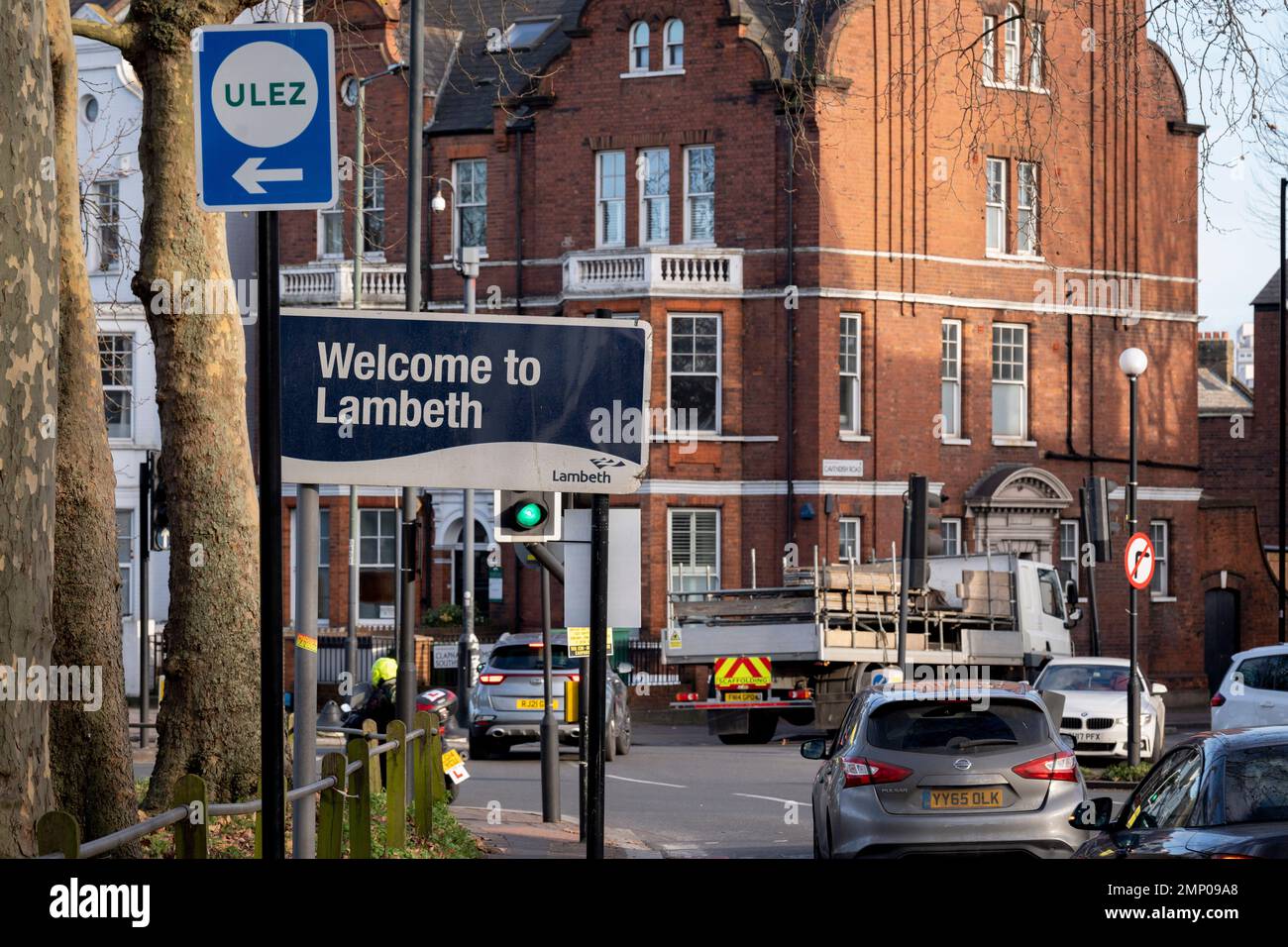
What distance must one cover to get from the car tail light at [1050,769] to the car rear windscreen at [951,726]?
0.14 metres

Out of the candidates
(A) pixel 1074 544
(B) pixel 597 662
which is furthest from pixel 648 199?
(B) pixel 597 662

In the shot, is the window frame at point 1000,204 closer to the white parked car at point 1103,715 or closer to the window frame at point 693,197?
the window frame at point 693,197

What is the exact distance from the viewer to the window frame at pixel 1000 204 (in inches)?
1592

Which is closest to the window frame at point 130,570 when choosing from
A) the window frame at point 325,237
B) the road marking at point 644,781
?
the window frame at point 325,237

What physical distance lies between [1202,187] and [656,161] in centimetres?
2829

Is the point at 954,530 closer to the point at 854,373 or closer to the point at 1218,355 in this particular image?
the point at 854,373

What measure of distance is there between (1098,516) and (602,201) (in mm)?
14631

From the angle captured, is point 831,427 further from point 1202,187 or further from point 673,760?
point 1202,187

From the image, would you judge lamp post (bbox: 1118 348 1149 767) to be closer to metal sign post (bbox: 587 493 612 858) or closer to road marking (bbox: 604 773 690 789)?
road marking (bbox: 604 773 690 789)

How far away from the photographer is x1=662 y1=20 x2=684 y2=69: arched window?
131 ft

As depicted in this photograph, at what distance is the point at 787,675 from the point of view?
29.2 m

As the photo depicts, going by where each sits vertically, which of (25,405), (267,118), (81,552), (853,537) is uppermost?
(267,118)

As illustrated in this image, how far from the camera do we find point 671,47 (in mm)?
40062

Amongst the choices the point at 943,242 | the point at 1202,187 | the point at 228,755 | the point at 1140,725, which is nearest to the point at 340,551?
the point at 943,242
